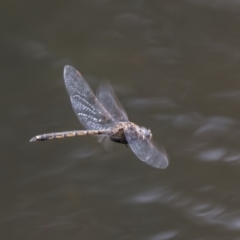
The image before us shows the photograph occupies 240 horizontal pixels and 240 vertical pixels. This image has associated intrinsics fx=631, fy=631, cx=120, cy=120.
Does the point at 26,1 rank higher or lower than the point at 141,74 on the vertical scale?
higher

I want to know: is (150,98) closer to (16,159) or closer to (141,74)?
(141,74)

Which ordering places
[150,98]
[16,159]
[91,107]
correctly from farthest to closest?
[150,98] → [16,159] → [91,107]

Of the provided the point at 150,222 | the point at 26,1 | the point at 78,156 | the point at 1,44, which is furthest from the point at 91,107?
the point at 26,1

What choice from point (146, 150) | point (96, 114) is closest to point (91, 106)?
point (96, 114)

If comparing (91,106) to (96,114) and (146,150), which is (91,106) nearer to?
(96,114)

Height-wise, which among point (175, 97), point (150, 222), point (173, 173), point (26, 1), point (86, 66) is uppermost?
point (26, 1)

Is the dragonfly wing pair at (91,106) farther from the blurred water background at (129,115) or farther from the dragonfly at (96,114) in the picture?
the blurred water background at (129,115)

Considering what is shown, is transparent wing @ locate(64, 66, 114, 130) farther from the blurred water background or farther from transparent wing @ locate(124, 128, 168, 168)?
the blurred water background
